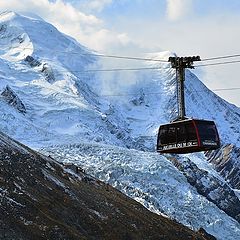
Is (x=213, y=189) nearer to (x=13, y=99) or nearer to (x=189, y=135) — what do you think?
(x=13, y=99)

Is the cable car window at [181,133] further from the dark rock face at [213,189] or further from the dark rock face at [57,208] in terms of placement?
the dark rock face at [213,189]

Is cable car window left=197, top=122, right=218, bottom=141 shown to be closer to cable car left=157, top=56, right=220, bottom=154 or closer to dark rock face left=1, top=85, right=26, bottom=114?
cable car left=157, top=56, right=220, bottom=154

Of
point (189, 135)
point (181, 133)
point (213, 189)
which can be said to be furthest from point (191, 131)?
point (213, 189)

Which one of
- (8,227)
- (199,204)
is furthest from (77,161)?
(8,227)

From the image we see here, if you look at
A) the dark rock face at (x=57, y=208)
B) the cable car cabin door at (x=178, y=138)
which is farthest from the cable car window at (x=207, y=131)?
the dark rock face at (x=57, y=208)

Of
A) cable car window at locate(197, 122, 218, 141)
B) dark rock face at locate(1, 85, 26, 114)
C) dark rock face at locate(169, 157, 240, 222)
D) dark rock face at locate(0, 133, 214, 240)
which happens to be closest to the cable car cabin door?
cable car window at locate(197, 122, 218, 141)

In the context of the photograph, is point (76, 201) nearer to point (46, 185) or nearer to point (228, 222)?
point (46, 185)
